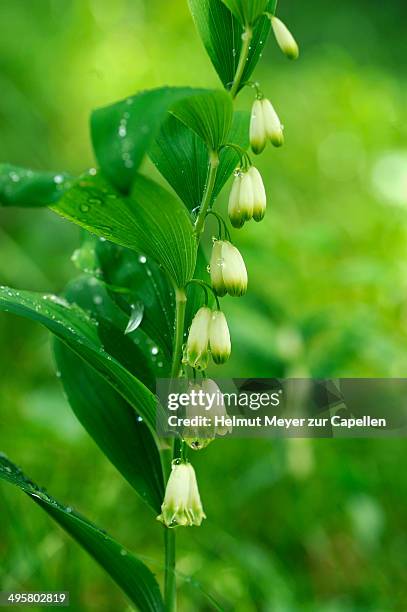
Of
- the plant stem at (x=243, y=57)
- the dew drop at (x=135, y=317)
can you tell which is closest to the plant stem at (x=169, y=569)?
the dew drop at (x=135, y=317)

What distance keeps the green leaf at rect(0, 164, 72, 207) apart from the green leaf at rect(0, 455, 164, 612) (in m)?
0.30

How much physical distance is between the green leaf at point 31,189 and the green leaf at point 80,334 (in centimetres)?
14

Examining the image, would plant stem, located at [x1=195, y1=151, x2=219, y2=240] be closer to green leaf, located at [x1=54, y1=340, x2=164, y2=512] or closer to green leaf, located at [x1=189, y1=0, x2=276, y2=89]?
green leaf, located at [x1=189, y1=0, x2=276, y2=89]

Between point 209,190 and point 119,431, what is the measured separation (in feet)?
1.06

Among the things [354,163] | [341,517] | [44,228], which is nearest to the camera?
[341,517]

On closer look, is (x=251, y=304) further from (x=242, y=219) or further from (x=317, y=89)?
(x=317, y=89)

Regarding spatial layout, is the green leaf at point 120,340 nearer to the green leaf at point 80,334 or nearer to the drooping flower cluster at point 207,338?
the green leaf at point 80,334

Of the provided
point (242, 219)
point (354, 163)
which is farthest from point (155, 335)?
point (354, 163)

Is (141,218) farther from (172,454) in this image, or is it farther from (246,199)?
(172,454)

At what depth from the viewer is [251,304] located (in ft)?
6.00

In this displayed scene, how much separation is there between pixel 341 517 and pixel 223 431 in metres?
0.98

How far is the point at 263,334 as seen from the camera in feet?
5.39

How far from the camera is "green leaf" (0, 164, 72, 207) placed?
0.50 meters

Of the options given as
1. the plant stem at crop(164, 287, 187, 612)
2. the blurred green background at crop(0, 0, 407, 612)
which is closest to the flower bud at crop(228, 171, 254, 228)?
the plant stem at crop(164, 287, 187, 612)
